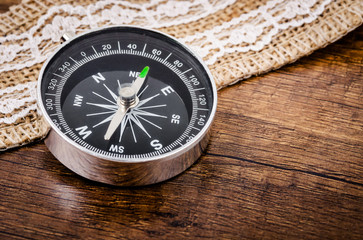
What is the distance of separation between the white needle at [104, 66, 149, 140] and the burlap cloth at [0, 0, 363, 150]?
0.21m

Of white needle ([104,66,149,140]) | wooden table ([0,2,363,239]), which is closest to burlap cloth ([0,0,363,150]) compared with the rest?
wooden table ([0,2,363,239])

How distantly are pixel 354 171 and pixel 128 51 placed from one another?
0.54m

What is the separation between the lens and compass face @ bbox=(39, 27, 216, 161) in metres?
0.91

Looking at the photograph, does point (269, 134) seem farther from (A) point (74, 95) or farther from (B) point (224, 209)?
(A) point (74, 95)

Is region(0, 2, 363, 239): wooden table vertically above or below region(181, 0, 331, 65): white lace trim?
below

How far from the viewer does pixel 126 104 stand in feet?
3.12

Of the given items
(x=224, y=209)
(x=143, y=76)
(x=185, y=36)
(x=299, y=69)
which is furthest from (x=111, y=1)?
(x=224, y=209)

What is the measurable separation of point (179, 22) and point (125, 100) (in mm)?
339

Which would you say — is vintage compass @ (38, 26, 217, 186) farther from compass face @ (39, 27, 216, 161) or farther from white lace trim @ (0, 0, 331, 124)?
white lace trim @ (0, 0, 331, 124)

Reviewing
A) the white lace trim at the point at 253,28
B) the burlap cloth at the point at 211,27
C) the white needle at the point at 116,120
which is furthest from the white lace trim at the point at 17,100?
the white lace trim at the point at 253,28

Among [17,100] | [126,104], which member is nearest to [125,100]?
[126,104]

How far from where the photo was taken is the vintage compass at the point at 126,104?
34.7 inches

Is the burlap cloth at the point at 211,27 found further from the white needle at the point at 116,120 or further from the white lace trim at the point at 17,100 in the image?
Answer: the white needle at the point at 116,120

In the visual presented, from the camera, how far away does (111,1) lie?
1.21 m
